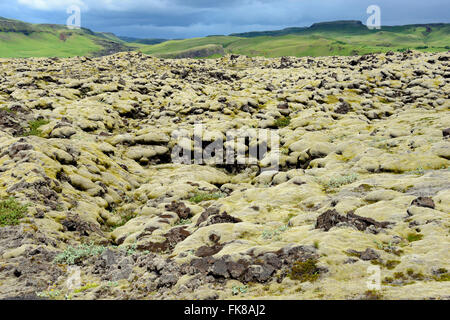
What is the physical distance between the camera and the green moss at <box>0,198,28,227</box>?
22.5m

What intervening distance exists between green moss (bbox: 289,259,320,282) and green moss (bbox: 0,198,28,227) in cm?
1997

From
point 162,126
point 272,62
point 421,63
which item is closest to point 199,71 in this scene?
point 272,62

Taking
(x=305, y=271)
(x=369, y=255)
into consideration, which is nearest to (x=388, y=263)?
(x=369, y=255)

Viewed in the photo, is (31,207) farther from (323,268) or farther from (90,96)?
(90,96)

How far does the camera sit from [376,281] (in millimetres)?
13766

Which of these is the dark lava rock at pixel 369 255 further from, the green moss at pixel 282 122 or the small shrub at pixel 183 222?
the green moss at pixel 282 122

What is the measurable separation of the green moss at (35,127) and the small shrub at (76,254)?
33778mm

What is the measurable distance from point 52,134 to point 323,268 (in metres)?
46.2

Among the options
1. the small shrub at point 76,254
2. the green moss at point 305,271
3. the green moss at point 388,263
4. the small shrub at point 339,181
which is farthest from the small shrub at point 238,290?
the small shrub at point 339,181

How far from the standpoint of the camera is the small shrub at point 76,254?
19625 millimetres

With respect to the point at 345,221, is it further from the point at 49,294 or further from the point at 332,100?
the point at 332,100

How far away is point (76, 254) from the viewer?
67.0ft

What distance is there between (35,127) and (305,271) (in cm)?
5110

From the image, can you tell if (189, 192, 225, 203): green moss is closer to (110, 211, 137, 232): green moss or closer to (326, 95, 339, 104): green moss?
(110, 211, 137, 232): green moss
